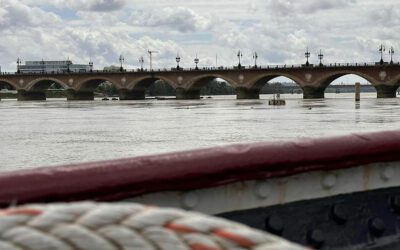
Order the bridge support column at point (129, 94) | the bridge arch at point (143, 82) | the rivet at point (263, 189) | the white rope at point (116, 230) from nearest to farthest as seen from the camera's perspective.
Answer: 1. the white rope at point (116, 230)
2. the rivet at point (263, 189)
3. the bridge arch at point (143, 82)
4. the bridge support column at point (129, 94)

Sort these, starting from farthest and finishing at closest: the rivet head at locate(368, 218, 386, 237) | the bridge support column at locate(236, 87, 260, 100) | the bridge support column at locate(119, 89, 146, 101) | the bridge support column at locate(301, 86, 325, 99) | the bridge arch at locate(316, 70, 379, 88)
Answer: the bridge support column at locate(119, 89, 146, 101), the bridge support column at locate(236, 87, 260, 100), the bridge support column at locate(301, 86, 325, 99), the bridge arch at locate(316, 70, 379, 88), the rivet head at locate(368, 218, 386, 237)

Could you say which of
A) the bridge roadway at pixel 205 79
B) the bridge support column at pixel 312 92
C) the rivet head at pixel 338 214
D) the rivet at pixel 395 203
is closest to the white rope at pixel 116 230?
the rivet head at pixel 338 214

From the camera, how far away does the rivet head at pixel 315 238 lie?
8.61ft

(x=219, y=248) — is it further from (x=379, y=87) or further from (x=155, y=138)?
(x=379, y=87)

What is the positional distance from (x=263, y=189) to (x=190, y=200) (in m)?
0.37

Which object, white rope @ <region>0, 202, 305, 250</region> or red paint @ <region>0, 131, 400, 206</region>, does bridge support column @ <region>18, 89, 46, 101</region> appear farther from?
white rope @ <region>0, 202, 305, 250</region>

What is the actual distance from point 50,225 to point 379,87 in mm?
88403

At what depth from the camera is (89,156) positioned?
19.3m

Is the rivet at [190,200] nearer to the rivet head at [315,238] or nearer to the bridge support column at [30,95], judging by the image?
the rivet head at [315,238]

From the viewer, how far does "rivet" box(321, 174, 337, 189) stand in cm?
265

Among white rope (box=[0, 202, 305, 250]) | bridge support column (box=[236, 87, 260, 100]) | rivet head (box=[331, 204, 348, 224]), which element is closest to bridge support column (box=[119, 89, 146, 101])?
bridge support column (box=[236, 87, 260, 100])

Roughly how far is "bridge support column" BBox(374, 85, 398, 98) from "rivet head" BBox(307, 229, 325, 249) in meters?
86.1

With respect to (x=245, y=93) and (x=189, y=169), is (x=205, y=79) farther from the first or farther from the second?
(x=189, y=169)

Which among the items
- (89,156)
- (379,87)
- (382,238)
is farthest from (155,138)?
(379,87)
